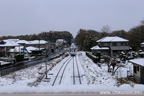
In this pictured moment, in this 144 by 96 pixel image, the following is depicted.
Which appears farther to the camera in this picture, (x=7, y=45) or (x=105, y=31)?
(x=105, y=31)

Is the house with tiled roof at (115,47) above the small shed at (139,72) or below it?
above

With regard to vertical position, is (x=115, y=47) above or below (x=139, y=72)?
above

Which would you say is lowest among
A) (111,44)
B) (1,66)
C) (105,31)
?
(1,66)

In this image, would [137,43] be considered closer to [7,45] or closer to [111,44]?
[111,44]

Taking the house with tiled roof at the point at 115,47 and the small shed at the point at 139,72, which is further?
the house with tiled roof at the point at 115,47

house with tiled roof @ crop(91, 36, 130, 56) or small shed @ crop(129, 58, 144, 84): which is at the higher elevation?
house with tiled roof @ crop(91, 36, 130, 56)

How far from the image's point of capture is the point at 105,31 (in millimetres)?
66375

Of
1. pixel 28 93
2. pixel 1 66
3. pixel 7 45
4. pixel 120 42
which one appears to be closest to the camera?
pixel 28 93

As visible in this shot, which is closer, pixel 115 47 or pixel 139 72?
pixel 139 72

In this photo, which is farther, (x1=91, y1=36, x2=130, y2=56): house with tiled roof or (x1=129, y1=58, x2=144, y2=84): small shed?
(x1=91, y1=36, x2=130, y2=56): house with tiled roof

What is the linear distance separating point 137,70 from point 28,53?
110 ft

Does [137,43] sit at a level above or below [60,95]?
above

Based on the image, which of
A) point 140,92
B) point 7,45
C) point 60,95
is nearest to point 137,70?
point 140,92

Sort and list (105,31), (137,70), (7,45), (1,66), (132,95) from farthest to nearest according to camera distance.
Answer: (105,31), (7,45), (1,66), (137,70), (132,95)
